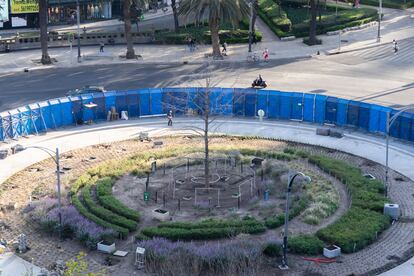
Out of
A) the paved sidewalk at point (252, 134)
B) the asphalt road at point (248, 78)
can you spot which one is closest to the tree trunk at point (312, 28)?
the asphalt road at point (248, 78)

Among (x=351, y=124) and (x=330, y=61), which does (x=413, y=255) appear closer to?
(x=351, y=124)

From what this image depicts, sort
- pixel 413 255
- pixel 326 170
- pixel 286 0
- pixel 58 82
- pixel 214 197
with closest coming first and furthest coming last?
pixel 413 255 → pixel 214 197 → pixel 326 170 → pixel 58 82 → pixel 286 0

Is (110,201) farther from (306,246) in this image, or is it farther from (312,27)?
(312,27)

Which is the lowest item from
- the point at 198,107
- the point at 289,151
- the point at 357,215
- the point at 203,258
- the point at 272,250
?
the point at 272,250

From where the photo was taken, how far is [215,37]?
3334 inches

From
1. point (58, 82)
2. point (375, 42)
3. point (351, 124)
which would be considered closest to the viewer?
point (351, 124)

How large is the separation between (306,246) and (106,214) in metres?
11.9

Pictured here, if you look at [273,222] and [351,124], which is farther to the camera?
[351,124]

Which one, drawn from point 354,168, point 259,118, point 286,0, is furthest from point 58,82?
point 286,0

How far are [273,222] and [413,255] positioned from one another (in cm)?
786

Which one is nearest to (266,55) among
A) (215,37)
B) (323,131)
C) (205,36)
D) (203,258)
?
(215,37)

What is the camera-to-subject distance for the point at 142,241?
40406mm

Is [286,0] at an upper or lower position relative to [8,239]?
upper

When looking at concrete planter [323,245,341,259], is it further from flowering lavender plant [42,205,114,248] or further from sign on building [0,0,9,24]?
sign on building [0,0,9,24]
